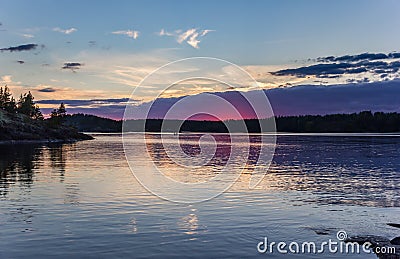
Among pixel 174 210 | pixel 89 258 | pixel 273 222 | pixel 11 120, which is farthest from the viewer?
pixel 11 120

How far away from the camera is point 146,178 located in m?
52.3

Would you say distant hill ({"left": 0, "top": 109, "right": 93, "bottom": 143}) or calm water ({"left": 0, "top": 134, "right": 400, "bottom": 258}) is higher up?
distant hill ({"left": 0, "top": 109, "right": 93, "bottom": 143})

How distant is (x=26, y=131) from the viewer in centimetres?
16575

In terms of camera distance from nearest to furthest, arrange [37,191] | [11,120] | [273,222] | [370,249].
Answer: [370,249] < [273,222] < [37,191] < [11,120]

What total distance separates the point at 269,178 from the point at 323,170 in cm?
1424

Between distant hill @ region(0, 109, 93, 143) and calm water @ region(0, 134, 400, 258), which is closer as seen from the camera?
calm water @ region(0, 134, 400, 258)

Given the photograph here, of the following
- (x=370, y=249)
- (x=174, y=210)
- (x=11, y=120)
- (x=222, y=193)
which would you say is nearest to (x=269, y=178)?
(x=222, y=193)

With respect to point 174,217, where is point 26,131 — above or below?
above

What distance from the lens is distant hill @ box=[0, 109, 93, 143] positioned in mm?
151250

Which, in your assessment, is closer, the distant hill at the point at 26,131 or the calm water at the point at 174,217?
the calm water at the point at 174,217

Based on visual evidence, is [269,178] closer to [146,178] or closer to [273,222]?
[146,178]

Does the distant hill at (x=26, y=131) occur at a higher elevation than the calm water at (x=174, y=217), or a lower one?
higher

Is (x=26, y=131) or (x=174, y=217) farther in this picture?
(x=26, y=131)

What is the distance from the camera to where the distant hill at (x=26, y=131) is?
496ft
